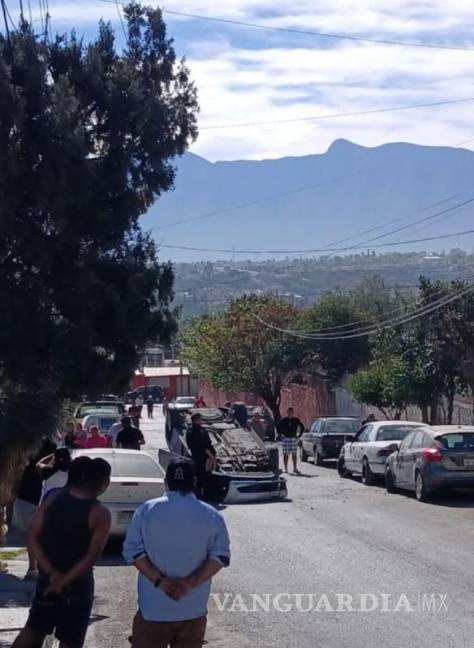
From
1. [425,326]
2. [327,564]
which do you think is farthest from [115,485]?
[425,326]

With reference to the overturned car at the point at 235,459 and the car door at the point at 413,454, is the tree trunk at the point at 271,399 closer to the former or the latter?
the overturned car at the point at 235,459

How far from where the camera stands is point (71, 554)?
8211 millimetres

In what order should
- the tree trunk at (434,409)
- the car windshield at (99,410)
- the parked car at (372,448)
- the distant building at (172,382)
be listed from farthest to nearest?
the distant building at (172,382) < the tree trunk at (434,409) < the car windshield at (99,410) < the parked car at (372,448)

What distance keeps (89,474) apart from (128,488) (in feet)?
27.4

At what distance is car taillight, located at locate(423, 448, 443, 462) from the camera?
22.4 m

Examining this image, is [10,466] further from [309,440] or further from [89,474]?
[309,440]

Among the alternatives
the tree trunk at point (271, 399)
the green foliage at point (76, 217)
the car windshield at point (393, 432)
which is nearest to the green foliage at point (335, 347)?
the tree trunk at point (271, 399)

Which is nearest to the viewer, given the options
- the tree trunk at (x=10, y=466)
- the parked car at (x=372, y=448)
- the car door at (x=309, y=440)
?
the tree trunk at (x=10, y=466)

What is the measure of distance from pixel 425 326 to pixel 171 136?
89.2 ft

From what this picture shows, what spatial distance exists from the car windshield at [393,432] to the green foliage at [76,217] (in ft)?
54.7

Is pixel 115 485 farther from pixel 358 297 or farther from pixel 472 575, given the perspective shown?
pixel 358 297

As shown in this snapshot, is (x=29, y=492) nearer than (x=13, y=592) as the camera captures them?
No

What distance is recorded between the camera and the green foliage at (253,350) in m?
57.3

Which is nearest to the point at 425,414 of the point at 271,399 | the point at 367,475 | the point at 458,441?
the point at 367,475
